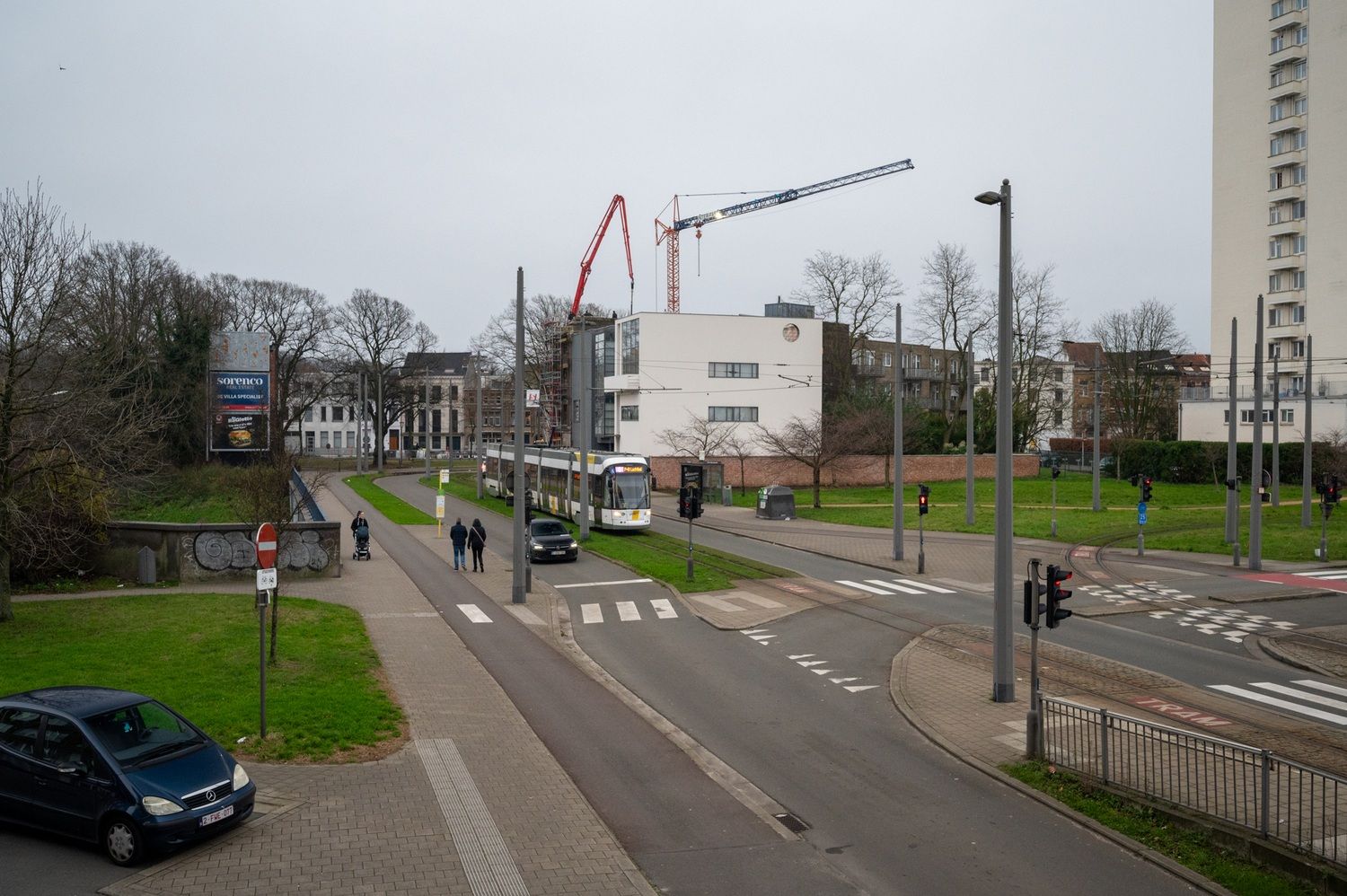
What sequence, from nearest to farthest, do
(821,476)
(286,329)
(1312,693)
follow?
1. (1312,693)
2. (821,476)
3. (286,329)

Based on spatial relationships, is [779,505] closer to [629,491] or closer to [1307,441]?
[629,491]

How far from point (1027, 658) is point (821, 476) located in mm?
46638

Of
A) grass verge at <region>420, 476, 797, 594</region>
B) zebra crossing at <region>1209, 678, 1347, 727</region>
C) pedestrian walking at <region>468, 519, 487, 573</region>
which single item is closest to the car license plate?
zebra crossing at <region>1209, 678, 1347, 727</region>

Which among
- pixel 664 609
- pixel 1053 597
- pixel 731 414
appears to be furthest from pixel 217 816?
pixel 731 414

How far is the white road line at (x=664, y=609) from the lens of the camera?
23234 millimetres

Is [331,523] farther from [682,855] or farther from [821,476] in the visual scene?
[821,476]

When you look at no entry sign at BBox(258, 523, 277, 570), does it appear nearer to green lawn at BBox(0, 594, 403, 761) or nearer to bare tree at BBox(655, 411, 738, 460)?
green lawn at BBox(0, 594, 403, 761)

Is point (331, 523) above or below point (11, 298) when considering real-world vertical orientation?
below

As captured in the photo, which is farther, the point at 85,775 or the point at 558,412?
the point at 558,412

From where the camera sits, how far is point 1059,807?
10445 mm

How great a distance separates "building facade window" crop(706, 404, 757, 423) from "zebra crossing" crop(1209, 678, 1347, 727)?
1978 inches

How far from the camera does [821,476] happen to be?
64438 mm

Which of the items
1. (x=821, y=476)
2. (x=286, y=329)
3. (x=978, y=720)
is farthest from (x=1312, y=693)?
(x=286, y=329)

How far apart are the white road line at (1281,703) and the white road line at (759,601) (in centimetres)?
1024
